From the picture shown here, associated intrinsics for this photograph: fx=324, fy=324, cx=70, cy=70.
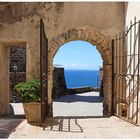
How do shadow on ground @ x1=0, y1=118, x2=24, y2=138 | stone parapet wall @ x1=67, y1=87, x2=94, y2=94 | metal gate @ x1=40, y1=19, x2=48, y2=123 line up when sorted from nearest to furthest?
shadow on ground @ x1=0, y1=118, x2=24, y2=138 → metal gate @ x1=40, y1=19, x2=48, y2=123 → stone parapet wall @ x1=67, y1=87, x2=94, y2=94

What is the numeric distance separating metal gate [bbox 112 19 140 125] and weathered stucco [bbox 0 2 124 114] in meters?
0.23

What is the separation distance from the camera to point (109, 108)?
9.56 m

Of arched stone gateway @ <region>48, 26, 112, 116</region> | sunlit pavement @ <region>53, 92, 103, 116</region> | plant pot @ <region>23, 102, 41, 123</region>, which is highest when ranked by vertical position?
arched stone gateway @ <region>48, 26, 112, 116</region>

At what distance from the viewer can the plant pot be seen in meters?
7.93

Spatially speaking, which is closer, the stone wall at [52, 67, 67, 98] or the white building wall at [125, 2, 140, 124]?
the white building wall at [125, 2, 140, 124]

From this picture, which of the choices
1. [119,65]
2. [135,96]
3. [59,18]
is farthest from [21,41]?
[135,96]

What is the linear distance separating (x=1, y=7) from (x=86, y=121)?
4.18 m

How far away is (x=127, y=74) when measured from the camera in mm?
8469

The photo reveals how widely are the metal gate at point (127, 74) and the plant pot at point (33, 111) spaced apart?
7.47 ft

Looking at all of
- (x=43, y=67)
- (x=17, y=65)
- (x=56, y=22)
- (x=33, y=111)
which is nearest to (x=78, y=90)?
(x=17, y=65)

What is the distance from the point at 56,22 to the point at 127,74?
266 cm

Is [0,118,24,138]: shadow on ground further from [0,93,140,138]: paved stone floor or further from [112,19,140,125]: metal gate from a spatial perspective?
[112,19,140,125]: metal gate

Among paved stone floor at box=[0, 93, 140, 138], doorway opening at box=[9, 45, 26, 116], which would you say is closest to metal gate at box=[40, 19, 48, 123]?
paved stone floor at box=[0, 93, 140, 138]

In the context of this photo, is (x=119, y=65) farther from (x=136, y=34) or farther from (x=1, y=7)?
(x=1, y=7)
